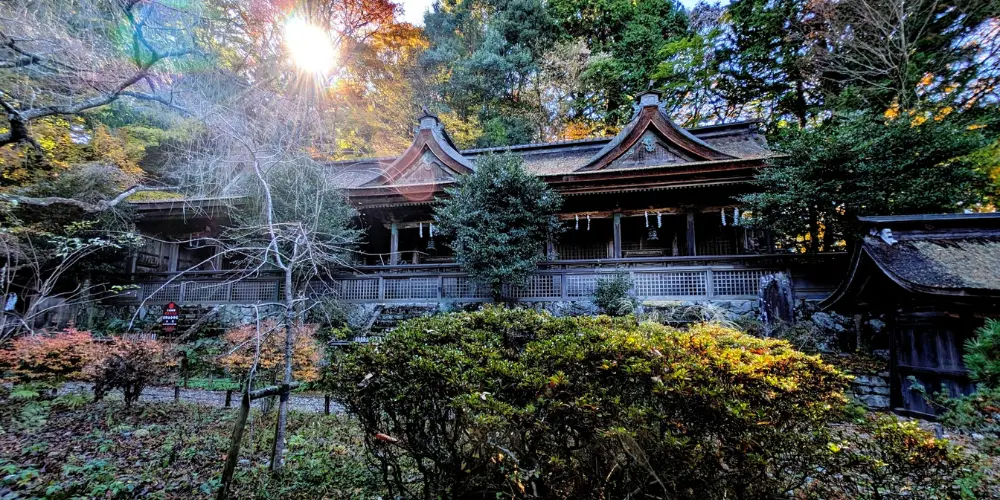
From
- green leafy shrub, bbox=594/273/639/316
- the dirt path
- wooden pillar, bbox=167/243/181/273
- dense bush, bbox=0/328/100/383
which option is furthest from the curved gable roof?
wooden pillar, bbox=167/243/181/273

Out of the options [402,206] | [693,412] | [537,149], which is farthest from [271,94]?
[693,412]

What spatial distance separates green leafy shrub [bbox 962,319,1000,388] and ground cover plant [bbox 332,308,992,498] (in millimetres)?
1143

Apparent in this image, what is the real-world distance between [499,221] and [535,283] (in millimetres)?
2081

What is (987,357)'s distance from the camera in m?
3.24

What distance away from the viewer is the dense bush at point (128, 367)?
7020 millimetres

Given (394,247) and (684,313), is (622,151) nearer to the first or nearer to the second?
(684,313)

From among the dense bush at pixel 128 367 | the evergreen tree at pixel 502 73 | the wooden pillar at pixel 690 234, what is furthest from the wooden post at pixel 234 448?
the evergreen tree at pixel 502 73

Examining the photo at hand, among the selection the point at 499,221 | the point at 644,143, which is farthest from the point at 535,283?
the point at 644,143

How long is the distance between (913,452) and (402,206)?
1227 cm

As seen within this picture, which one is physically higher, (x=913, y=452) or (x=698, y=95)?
(x=698, y=95)

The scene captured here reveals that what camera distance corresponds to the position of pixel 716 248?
13688 millimetres

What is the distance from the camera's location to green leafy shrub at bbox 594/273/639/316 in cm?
984

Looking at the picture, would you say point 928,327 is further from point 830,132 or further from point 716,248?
point 716,248

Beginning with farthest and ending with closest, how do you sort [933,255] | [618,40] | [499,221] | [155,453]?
[618,40]
[499,221]
[933,255]
[155,453]
